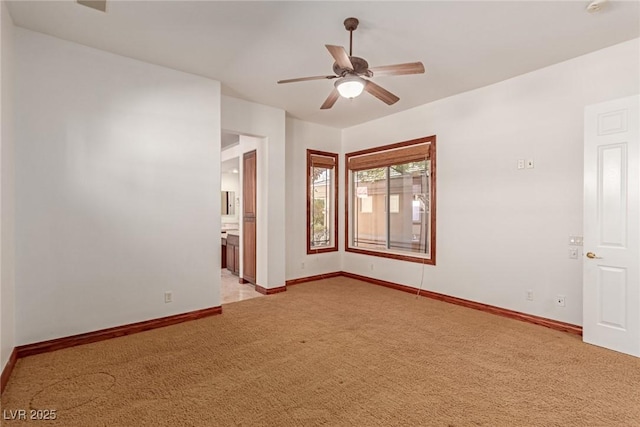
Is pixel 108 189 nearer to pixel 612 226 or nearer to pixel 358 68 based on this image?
pixel 358 68

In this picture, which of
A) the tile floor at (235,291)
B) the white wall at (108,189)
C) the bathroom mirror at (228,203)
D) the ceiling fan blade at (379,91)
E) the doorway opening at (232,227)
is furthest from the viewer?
the bathroom mirror at (228,203)

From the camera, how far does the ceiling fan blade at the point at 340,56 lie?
90.0 inches

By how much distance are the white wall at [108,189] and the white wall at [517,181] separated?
10.7 feet

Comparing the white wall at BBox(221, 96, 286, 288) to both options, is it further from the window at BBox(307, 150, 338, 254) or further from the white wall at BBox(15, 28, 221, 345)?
the white wall at BBox(15, 28, 221, 345)


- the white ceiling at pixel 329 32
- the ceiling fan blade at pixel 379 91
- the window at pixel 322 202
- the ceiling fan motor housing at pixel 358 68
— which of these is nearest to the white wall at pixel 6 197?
the white ceiling at pixel 329 32

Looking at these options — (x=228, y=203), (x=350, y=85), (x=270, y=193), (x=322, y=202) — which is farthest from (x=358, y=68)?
(x=228, y=203)

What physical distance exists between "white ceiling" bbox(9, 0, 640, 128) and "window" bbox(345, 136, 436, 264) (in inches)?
59.7

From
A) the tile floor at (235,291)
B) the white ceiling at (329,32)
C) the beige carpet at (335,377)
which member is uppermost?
the white ceiling at (329,32)

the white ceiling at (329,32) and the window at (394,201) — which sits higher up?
the white ceiling at (329,32)

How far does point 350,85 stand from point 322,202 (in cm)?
364

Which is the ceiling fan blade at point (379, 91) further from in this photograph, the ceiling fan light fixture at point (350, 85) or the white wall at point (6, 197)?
the white wall at point (6, 197)

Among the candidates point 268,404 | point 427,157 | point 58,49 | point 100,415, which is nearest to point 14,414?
point 100,415

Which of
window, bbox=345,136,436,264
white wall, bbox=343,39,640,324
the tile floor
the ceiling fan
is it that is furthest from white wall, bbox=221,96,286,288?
the ceiling fan

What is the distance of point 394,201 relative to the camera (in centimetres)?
564
